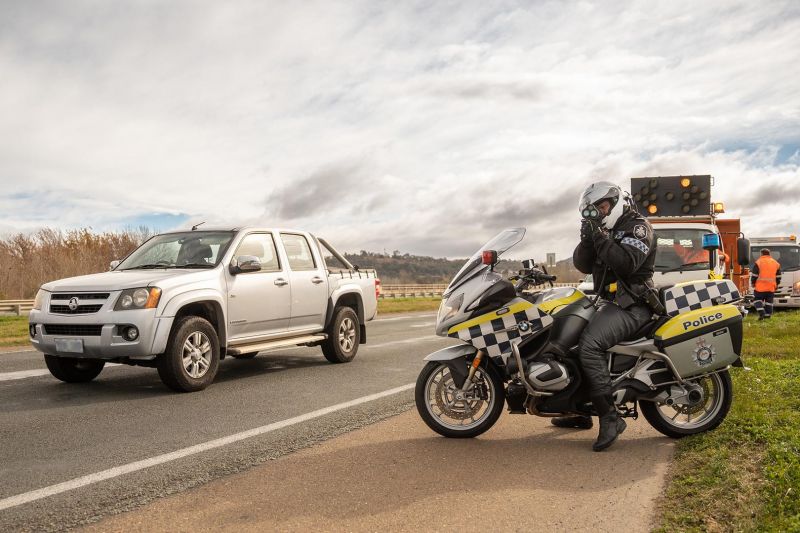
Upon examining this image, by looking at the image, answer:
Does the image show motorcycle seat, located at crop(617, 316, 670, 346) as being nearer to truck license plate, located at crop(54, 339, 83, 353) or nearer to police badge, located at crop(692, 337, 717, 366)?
police badge, located at crop(692, 337, 717, 366)

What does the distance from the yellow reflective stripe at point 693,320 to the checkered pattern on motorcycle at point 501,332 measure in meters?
0.88

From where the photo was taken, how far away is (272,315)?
953 cm

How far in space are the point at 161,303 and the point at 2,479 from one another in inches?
→ 126

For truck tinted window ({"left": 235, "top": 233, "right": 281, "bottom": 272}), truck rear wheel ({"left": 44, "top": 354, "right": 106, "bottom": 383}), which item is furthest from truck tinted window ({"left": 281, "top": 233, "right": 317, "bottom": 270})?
truck rear wheel ({"left": 44, "top": 354, "right": 106, "bottom": 383})

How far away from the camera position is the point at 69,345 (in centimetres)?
780

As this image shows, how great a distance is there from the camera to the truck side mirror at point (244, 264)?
8828 mm

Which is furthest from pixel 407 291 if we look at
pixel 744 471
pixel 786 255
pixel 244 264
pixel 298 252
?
pixel 744 471

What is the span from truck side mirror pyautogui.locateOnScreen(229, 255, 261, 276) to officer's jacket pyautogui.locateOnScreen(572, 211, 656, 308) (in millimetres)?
4366

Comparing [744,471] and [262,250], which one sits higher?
[262,250]

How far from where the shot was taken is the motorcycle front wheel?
5832 mm

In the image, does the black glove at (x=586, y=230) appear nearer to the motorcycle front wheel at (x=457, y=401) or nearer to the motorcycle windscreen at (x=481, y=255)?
the motorcycle windscreen at (x=481, y=255)

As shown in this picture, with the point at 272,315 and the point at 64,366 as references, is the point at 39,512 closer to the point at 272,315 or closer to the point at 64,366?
the point at 64,366

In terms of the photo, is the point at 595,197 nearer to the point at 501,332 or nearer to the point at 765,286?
the point at 501,332

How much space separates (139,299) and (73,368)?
1663 mm
